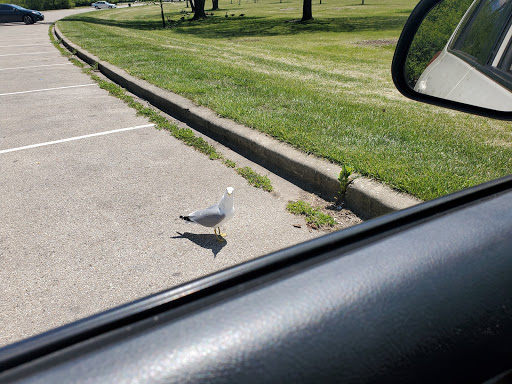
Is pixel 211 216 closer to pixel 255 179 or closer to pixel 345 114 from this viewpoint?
pixel 255 179

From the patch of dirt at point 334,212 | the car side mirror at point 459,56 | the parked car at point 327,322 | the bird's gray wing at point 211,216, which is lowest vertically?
the patch of dirt at point 334,212

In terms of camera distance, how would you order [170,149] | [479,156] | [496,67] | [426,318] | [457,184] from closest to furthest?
[426,318], [496,67], [457,184], [479,156], [170,149]

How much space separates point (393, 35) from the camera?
21078mm

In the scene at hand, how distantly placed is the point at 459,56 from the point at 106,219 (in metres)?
2.93

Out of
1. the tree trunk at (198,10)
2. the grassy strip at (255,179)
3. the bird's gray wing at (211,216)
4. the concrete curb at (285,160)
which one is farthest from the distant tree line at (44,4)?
the bird's gray wing at (211,216)

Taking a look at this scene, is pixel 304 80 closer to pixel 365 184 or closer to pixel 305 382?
pixel 365 184

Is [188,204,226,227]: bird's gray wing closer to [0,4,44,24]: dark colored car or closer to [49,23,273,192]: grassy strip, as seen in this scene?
[49,23,273,192]: grassy strip

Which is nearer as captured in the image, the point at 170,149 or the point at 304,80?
the point at 170,149

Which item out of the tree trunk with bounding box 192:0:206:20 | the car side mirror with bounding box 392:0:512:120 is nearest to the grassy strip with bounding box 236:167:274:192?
the car side mirror with bounding box 392:0:512:120

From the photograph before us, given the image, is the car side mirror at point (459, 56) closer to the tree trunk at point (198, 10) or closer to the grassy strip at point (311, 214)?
the grassy strip at point (311, 214)

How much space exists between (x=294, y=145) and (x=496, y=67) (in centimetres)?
282

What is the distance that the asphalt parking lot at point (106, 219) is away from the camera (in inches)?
113

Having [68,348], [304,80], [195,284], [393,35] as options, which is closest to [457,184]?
[195,284]

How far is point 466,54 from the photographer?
6.99ft
